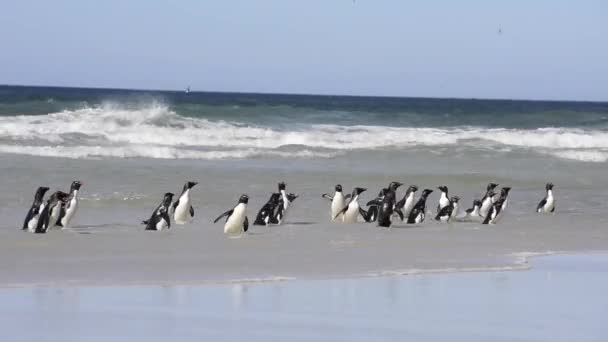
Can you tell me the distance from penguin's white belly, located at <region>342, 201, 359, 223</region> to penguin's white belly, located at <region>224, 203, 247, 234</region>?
5.42ft

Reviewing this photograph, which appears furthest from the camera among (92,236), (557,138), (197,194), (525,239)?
(557,138)

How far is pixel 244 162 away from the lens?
73.4 feet

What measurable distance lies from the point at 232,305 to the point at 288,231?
4.59 metres

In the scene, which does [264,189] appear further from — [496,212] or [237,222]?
[237,222]

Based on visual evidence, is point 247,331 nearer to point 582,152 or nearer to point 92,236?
point 92,236

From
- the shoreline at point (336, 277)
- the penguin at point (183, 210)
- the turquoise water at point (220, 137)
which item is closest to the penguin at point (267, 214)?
the penguin at point (183, 210)

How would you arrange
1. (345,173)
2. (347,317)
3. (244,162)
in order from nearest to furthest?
(347,317) → (345,173) → (244,162)

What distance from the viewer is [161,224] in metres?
11.9

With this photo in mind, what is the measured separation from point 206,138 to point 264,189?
1249 centimetres

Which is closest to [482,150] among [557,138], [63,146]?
[557,138]

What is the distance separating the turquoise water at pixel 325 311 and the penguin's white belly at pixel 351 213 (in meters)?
4.49

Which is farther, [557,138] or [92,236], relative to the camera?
[557,138]

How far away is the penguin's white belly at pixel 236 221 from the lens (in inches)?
468

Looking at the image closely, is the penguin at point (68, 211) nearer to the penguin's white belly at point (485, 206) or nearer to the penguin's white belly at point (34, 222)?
the penguin's white belly at point (34, 222)
